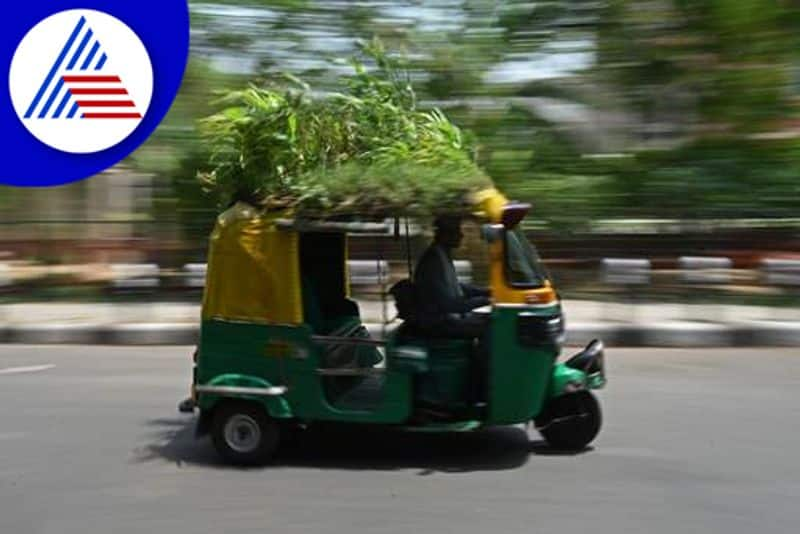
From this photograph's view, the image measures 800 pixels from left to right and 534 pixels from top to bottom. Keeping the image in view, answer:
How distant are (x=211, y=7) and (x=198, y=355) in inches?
316

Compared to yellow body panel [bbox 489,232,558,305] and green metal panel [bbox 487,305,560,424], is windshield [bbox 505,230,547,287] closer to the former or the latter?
yellow body panel [bbox 489,232,558,305]

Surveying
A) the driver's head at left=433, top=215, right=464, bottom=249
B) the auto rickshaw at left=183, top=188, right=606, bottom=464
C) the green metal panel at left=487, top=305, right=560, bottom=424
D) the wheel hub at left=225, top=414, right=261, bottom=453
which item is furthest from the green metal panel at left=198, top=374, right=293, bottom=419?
the driver's head at left=433, top=215, right=464, bottom=249

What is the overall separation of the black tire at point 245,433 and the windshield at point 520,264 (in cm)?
154

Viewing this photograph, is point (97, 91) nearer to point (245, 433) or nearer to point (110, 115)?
point (110, 115)

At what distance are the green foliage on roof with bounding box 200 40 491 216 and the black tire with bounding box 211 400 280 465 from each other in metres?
1.13

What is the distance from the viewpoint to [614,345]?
31.4 feet

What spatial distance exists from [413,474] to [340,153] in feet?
6.25

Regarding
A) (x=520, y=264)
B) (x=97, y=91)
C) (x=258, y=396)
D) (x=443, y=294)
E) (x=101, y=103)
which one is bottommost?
(x=258, y=396)

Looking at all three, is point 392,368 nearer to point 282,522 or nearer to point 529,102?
point 282,522

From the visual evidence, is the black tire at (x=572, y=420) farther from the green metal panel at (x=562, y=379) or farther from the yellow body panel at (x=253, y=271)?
the yellow body panel at (x=253, y=271)

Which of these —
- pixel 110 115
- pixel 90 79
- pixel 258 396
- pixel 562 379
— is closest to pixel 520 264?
pixel 562 379

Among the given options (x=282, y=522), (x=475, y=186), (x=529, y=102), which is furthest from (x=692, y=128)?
(x=282, y=522)

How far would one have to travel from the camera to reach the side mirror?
5355 millimetres

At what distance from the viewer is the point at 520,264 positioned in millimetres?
5480
